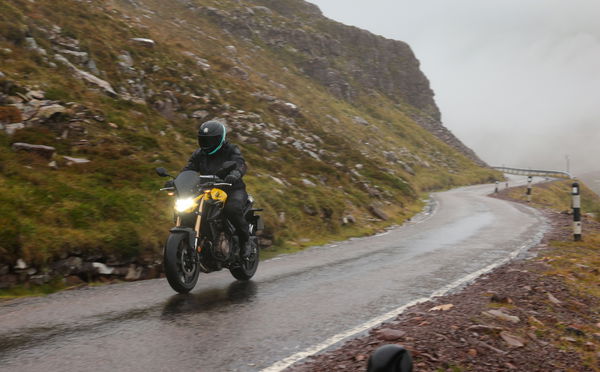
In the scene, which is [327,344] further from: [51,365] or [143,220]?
[143,220]

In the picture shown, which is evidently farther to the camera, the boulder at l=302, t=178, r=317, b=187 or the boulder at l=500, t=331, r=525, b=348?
the boulder at l=302, t=178, r=317, b=187

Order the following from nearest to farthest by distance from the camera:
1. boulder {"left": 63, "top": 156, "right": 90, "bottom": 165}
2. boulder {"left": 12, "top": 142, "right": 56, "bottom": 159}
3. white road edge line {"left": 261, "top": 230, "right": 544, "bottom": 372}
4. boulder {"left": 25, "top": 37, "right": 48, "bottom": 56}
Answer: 1. white road edge line {"left": 261, "top": 230, "right": 544, "bottom": 372}
2. boulder {"left": 12, "top": 142, "right": 56, "bottom": 159}
3. boulder {"left": 63, "top": 156, "right": 90, "bottom": 165}
4. boulder {"left": 25, "top": 37, "right": 48, "bottom": 56}

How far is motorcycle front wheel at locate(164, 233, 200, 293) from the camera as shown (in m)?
5.81

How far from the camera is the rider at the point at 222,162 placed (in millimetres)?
6894

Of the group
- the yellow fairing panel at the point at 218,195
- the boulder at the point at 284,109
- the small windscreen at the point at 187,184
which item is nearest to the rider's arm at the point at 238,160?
the yellow fairing panel at the point at 218,195

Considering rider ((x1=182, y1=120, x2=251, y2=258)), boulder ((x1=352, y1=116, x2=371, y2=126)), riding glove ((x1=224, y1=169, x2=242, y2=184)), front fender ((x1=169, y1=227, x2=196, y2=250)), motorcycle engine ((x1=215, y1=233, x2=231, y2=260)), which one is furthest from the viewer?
boulder ((x1=352, y1=116, x2=371, y2=126))

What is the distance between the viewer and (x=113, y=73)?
17.3 m

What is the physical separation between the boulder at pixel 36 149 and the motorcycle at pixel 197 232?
202 inches

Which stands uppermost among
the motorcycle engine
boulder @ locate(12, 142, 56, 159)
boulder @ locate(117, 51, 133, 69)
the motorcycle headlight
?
boulder @ locate(117, 51, 133, 69)

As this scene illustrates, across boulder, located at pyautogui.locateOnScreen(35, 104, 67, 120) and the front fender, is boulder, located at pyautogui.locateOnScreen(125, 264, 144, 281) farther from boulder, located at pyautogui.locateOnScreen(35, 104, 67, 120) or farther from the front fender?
boulder, located at pyautogui.locateOnScreen(35, 104, 67, 120)

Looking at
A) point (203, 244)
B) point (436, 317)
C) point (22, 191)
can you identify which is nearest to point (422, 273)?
point (436, 317)

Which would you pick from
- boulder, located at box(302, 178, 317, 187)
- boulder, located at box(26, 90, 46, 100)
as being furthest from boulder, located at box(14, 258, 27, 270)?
boulder, located at box(302, 178, 317, 187)

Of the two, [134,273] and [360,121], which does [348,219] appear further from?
[360,121]

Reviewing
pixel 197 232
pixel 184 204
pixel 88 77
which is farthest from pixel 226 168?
pixel 88 77
